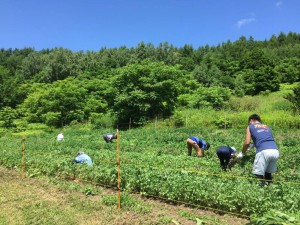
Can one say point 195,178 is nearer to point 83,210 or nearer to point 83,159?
point 83,210

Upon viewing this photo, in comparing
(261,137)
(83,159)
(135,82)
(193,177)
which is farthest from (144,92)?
(261,137)

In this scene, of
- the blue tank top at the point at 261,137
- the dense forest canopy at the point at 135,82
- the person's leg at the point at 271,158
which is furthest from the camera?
the dense forest canopy at the point at 135,82

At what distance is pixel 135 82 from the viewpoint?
3086cm

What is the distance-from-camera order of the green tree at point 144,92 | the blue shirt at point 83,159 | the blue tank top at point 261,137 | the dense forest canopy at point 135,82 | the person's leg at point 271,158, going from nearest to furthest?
the person's leg at point 271,158, the blue tank top at point 261,137, the blue shirt at point 83,159, the green tree at point 144,92, the dense forest canopy at point 135,82

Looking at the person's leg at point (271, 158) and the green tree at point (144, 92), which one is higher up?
the green tree at point (144, 92)

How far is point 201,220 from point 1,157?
30.6 ft

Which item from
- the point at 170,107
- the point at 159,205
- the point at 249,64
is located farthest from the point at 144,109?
the point at 249,64

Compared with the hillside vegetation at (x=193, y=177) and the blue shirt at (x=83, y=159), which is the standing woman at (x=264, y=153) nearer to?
the hillside vegetation at (x=193, y=177)

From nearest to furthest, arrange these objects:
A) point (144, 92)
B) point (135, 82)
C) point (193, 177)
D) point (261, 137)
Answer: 1. point (261, 137)
2. point (193, 177)
3. point (144, 92)
4. point (135, 82)

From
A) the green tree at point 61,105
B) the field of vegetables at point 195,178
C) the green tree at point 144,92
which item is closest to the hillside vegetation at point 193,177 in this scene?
the field of vegetables at point 195,178

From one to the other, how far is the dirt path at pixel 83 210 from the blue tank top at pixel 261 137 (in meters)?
1.70

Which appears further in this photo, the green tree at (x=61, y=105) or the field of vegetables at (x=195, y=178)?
the green tree at (x=61, y=105)

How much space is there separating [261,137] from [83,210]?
155 inches

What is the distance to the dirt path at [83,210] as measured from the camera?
5.75 m
